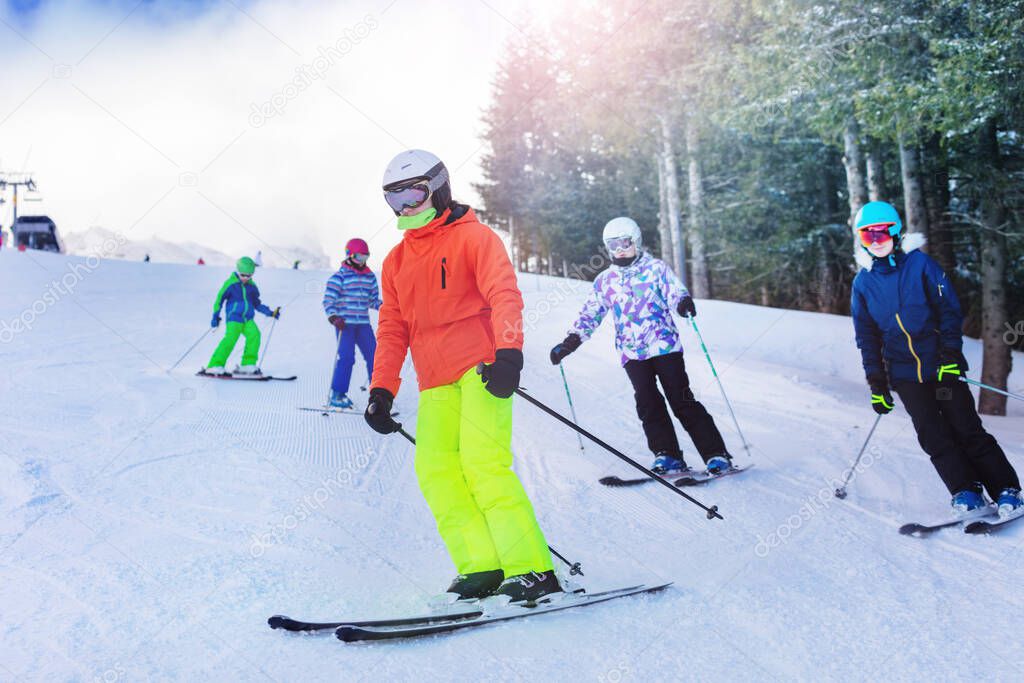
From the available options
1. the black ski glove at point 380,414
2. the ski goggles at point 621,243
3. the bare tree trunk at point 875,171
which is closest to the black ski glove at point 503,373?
the black ski glove at point 380,414

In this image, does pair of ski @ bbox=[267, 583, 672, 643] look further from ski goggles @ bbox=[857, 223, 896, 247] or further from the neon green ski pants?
ski goggles @ bbox=[857, 223, 896, 247]

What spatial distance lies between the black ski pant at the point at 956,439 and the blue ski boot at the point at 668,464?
1.60m

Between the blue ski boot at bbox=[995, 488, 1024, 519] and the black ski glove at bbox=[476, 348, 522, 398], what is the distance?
10.3 ft

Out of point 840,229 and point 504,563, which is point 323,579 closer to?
point 504,563

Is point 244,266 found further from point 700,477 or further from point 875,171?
point 875,171

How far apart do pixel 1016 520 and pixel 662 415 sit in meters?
2.27

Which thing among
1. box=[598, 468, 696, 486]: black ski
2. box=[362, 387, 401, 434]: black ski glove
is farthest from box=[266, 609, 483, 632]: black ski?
box=[598, 468, 696, 486]: black ski

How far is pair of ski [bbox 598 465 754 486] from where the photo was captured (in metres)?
5.18

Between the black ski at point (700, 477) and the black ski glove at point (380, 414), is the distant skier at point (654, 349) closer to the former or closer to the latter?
the black ski at point (700, 477)

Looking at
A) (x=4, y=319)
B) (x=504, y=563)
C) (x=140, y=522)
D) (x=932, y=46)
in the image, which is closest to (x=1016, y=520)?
(x=504, y=563)

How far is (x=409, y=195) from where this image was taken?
3252mm

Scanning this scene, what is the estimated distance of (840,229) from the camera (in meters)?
18.5

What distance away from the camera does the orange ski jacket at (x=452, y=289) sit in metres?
3.23

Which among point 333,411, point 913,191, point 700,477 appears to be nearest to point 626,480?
point 700,477
